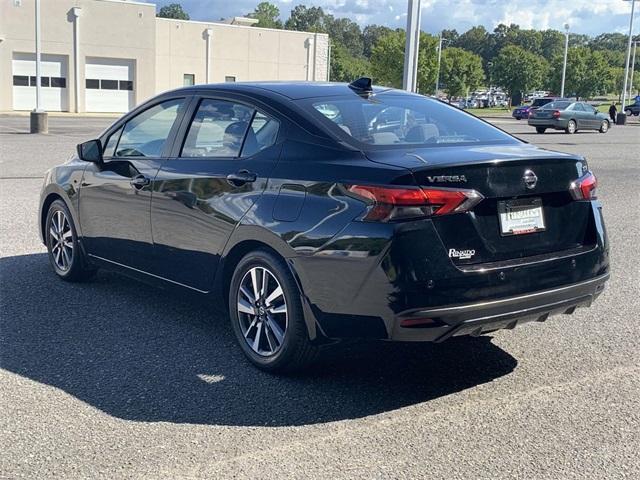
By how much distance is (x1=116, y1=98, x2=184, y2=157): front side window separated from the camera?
221 inches

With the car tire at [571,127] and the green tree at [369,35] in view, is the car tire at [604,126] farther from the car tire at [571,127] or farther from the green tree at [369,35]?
the green tree at [369,35]

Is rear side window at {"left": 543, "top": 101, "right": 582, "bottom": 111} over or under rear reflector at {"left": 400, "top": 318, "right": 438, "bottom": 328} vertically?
over

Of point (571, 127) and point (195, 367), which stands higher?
point (571, 127)

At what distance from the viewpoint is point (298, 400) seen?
4.29 metres

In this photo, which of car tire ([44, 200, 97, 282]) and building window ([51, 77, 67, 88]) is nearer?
car tire ([44, 200, 97, 282])

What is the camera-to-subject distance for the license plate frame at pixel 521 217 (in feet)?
13.6

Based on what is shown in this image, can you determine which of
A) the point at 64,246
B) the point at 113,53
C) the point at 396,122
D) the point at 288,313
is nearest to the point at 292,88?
the point at 396,122

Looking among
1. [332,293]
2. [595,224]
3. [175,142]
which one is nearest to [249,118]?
[175,142]

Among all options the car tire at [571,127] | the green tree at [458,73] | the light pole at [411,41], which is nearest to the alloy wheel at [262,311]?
the light pole at [411,41]

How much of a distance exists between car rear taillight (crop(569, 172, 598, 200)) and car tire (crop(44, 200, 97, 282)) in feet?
12.8

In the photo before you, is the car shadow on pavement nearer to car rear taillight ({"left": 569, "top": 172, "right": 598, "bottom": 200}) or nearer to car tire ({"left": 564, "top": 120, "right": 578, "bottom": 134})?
car rear taillight ({"left": 569, "top": 172, "right": 598, "bottom": 200})

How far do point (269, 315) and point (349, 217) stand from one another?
0.91 m

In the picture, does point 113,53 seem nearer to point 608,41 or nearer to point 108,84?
point 108,84

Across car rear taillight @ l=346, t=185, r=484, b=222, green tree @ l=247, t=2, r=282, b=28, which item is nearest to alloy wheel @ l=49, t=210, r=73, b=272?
car rear taillight @ l=346, t=185, r=484, b=222
